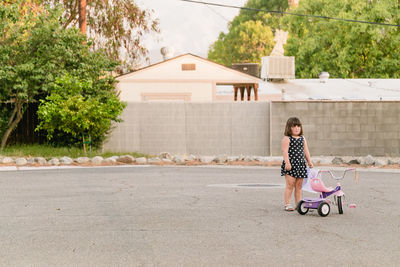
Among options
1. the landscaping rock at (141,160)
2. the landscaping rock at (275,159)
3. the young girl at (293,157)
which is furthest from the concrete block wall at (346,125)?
the young girl at (293,157)

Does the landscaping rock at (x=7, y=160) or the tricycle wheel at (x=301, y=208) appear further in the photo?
the landscaping rock at (x=7, y=160)

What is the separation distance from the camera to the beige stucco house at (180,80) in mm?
28828

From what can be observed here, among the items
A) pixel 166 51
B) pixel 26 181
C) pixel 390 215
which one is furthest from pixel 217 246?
pixel 166 51

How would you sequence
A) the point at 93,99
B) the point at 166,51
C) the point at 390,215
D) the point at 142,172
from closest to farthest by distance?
1. the point at 390,215
2. the point at 142,172
3. the point at 93,99
4. the point at 166,51

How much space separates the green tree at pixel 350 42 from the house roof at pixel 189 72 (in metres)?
16.0

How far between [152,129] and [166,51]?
9.95 m

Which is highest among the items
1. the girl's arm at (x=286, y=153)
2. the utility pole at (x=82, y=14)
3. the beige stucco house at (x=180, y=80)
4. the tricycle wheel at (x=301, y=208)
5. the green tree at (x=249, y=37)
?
the green tree at (x=249, y=37)

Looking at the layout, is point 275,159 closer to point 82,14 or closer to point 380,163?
point 380,163

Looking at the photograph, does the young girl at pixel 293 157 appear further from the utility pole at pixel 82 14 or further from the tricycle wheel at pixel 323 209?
the utility pole at pixel 82 14

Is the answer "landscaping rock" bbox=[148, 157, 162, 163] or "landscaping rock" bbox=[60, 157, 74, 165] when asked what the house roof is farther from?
"landscaping rock" bbox=[60, 157, 74, 165]

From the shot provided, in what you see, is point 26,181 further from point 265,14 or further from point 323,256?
point 265,14

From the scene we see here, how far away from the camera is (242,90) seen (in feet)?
107

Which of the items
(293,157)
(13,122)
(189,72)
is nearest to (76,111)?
(13,122)

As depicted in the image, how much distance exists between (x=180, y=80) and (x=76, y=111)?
925cm
